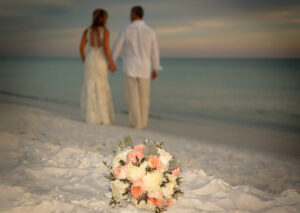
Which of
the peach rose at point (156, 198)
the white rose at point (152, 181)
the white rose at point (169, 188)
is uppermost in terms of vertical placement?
the white rose at point (152, 181)

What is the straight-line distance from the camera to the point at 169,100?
550 inches

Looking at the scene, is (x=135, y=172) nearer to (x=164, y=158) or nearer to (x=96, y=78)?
(x=164, y=158)

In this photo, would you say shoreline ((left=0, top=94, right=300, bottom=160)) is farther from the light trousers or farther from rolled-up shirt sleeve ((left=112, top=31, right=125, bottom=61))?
rolled-up shirt sleeve ((left=112, top=31, right=125, bottom=61))

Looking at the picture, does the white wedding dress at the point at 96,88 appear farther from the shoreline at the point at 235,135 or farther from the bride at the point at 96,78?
the shoreline at the point at 235,135

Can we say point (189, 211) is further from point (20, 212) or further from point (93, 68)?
point (93, 68)

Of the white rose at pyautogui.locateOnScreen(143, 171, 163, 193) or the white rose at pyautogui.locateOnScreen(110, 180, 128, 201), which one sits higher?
the white rose at pyautogui.locateOnScreen(143, 171, 163, 193)

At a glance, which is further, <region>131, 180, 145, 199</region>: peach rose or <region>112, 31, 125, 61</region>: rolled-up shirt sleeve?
<region>112, 31, 125, 61</region>: rolled-up shirt sleeve

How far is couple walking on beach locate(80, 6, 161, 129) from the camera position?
6.51 metres

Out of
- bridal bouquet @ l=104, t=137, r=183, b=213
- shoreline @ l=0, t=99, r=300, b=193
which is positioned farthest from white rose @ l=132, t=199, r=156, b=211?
shoreline @ l=0, t=99, r=300, b=193

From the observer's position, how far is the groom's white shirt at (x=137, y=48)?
6.49 meters

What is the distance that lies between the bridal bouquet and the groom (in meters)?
4.27

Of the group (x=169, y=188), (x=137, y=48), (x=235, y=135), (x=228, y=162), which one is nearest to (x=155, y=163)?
(x=169, y=188)

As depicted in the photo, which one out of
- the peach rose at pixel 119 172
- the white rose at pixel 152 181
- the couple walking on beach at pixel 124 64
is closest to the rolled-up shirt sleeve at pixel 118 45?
the couple walking on beach at pixel 124 64

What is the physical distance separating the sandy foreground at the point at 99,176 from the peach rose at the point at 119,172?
325mm
